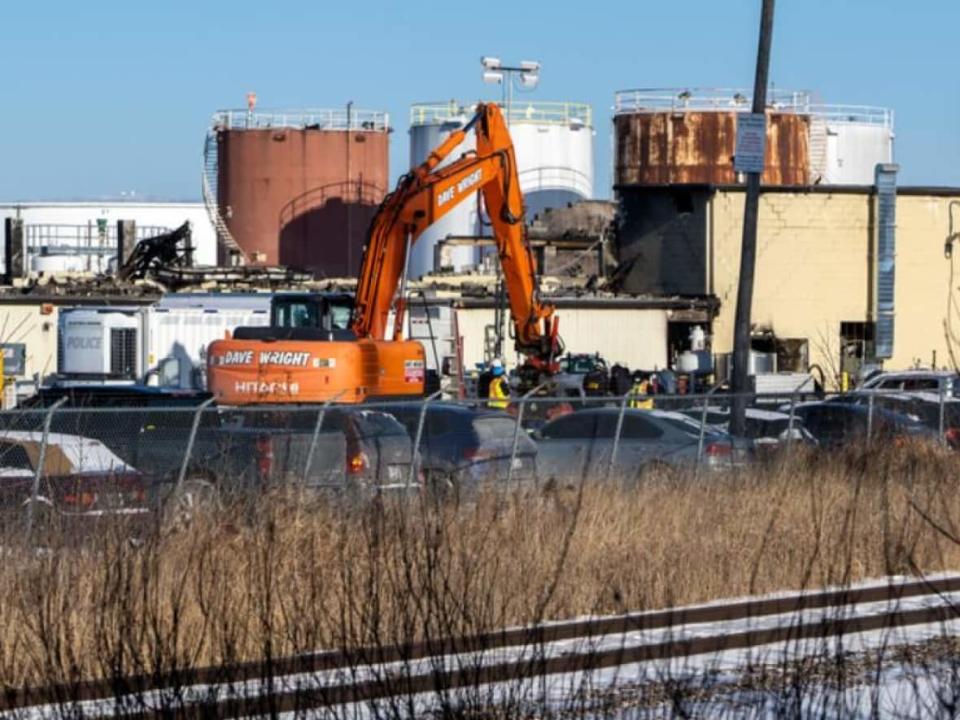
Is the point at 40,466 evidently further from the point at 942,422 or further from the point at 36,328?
the point at 36,328

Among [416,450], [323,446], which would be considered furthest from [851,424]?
[323,446]

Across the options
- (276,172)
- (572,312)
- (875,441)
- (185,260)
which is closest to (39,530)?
(875,441)

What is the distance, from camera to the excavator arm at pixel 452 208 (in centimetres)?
3359

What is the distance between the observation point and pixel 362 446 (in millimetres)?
19406

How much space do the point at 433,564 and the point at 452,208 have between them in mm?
24121

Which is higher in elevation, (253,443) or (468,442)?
(253,443)

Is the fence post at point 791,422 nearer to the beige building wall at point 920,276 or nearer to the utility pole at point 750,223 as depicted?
the utility pole at point 750,223

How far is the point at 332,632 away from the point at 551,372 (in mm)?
24815

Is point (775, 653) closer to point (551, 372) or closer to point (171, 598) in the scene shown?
point (171, 598)

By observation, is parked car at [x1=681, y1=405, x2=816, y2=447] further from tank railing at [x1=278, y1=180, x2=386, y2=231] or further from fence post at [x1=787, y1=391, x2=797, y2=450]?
tank railing at [x1=278, y1=180, x2=386, y2=231]

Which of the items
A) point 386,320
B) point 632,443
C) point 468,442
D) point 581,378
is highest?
point 386,320

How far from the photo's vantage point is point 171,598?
12.8 m

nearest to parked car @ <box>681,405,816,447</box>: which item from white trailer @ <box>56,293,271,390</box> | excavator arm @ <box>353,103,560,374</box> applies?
excavator arm @ <box>353,103,560,374</box>

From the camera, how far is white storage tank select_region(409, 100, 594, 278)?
2886 inches
